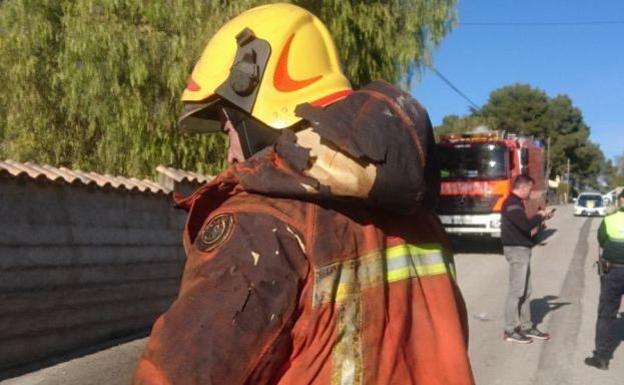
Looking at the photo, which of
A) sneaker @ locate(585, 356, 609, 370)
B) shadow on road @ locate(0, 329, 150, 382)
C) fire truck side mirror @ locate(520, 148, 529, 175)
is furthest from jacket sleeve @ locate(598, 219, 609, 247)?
fire truck side mirror @ locate(520, 148, 529, 175)

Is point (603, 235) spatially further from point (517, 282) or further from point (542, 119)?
point (542, 119)

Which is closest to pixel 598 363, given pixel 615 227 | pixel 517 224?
pixel 615 227

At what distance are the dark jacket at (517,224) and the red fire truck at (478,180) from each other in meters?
9.03

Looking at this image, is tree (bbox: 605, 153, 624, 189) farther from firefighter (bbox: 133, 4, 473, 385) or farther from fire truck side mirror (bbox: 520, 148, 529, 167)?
firefighter (bbox: 133, 4, 473, 385)

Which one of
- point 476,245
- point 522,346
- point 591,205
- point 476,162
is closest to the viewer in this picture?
point 522,346

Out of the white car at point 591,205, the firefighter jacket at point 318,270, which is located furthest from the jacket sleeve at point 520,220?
the white car at point 591,205

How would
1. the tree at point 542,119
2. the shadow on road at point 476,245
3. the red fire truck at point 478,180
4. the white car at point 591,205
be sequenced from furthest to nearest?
1. the tree at point 542,119
2. the white car at point 591,205
3. the shadow on road at point 476,245
4. the red fire truck at point 478,180

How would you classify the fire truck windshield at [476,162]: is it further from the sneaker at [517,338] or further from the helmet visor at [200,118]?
the helmet visor at [200,118]

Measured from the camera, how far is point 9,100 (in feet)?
40.8

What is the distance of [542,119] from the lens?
68.9m

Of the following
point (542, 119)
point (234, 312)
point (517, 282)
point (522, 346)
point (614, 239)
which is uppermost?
point (542, 119)

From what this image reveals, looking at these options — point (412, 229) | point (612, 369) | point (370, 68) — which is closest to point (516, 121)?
point (370, 68)

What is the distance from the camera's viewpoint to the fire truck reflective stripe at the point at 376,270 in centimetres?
128

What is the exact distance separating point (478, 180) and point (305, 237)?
16.8 meters
